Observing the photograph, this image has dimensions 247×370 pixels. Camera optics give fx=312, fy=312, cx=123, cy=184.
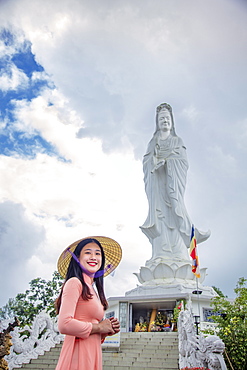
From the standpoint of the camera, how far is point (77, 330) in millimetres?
1988

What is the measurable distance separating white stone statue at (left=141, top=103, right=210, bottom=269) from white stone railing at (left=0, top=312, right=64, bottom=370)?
18.6ft

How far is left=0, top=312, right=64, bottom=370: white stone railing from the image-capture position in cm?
729

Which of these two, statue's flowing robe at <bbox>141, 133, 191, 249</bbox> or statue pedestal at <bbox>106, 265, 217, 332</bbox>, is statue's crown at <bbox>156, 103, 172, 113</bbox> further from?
statue pedestal at <bbox>106, 265, 217, 332</bbox>

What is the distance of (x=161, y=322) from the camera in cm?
1130

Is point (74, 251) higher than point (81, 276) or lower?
higher

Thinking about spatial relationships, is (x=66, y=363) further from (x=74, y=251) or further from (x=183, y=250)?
(x=183, y=250)

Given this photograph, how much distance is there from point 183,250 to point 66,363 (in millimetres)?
11912

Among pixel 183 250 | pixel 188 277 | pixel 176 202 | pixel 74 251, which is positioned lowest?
pixel 74 251

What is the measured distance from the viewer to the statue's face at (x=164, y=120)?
15.8 m

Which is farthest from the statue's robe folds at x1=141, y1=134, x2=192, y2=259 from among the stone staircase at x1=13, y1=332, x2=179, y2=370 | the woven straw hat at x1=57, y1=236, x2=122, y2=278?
the woven straw hat at x1=57, y1=236, x2=122, y2=278

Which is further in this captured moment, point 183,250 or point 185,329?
point 183,250

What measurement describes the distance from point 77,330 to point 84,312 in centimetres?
18

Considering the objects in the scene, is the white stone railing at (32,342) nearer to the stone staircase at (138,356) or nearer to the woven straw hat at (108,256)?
the stone staircase at (138,356)

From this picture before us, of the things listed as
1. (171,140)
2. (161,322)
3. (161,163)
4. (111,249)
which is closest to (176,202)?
(161,163)
